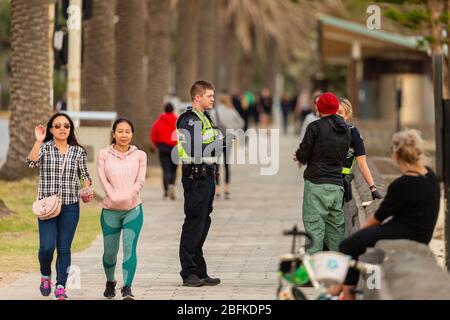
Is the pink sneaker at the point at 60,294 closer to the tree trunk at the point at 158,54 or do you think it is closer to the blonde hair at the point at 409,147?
the blonde hair at the point at 409,147

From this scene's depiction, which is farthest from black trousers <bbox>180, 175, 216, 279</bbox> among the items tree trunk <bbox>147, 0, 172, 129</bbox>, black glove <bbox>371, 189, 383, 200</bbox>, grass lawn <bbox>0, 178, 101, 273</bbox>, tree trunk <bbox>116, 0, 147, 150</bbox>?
tree trunk <bbox>147, 0, 172, 129</bbox>

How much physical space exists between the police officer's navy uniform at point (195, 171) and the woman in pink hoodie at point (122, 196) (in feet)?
2.99

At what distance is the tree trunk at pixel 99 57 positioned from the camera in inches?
1023

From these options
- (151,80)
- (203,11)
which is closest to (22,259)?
(151,80)

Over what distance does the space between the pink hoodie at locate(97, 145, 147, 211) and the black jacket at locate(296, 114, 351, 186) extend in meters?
1.43

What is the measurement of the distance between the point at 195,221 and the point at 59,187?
5.39 feet

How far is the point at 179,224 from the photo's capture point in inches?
745

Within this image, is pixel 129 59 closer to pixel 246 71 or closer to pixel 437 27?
pixel 437 27

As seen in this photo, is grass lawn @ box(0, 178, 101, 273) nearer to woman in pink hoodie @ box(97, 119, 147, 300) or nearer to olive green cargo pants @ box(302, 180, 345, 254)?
woman in pink hoodie @ box(97, 119, 147, 300)

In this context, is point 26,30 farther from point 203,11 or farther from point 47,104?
point 203,11

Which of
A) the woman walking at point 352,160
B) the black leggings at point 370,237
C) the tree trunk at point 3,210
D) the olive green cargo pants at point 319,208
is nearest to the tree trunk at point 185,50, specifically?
the tree trunk at point 3,210

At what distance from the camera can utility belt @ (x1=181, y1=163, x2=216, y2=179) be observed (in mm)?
12359

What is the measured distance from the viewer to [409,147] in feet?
31.1

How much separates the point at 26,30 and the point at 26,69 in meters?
0.66
